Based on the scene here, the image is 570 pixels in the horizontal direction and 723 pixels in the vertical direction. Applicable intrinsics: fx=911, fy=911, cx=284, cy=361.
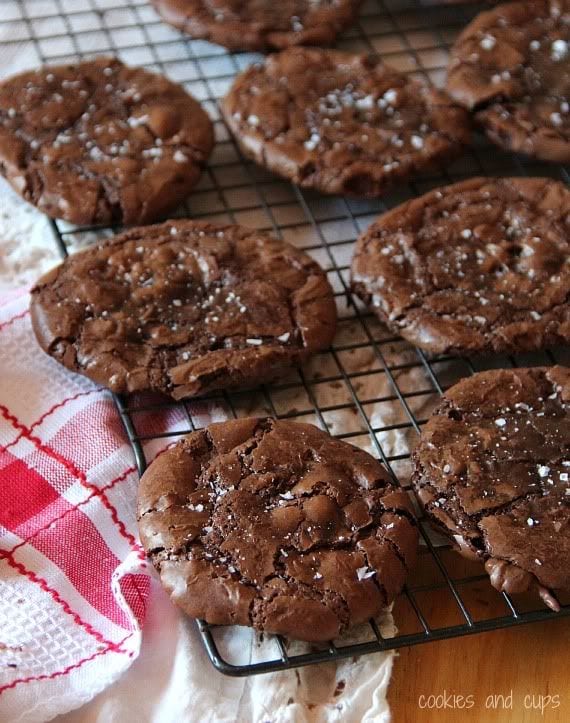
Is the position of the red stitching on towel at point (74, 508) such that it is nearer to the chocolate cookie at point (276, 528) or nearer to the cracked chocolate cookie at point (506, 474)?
the chocolate cookie at point (276, 528)

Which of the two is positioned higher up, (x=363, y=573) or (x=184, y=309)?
(x=184, y=309)

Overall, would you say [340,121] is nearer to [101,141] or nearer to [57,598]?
[101,141]

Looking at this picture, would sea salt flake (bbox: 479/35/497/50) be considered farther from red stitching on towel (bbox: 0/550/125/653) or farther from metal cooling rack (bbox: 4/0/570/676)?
red stitching on towel (bbox: 0/550/125/653)

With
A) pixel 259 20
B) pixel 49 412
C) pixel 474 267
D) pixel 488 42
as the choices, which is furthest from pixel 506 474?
pixel 259 20

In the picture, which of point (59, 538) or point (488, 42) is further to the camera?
point (488, 42)

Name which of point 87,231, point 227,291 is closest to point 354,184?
point 227,291

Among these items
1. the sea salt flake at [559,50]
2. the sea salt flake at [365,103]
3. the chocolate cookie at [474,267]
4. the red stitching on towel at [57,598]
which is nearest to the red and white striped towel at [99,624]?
the red stitching on towel at [57,598]

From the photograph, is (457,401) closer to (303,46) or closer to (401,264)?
(401,264)
